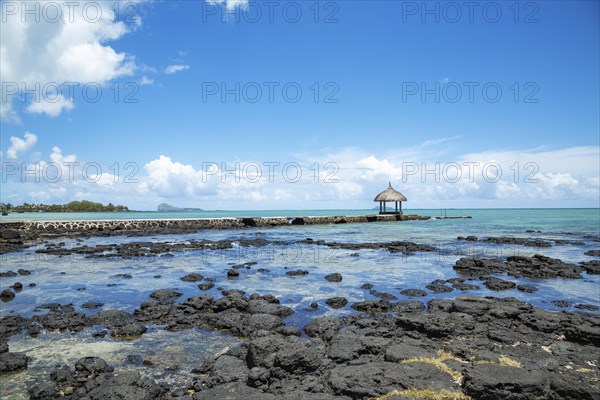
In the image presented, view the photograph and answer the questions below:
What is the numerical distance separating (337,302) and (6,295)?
12.7 meters

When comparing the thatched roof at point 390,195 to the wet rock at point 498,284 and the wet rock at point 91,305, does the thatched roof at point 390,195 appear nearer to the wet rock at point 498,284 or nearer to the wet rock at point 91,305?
the wet rock at point 498,284

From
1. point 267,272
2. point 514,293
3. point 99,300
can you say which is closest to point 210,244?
point 267,272

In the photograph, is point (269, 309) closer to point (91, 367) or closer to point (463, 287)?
point (91, 367)

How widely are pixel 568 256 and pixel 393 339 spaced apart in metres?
23.2

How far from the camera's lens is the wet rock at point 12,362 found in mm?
7383

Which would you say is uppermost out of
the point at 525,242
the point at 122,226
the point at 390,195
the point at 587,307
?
the point at 390,195

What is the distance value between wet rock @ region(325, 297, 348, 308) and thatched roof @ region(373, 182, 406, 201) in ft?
183

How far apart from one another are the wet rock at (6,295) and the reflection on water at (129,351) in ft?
17.4

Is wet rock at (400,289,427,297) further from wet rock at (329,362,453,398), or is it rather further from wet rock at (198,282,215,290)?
wet rock at (198,282,215,290)

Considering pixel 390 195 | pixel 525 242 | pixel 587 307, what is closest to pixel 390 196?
pixel 390 195

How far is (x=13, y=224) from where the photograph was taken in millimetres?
43531

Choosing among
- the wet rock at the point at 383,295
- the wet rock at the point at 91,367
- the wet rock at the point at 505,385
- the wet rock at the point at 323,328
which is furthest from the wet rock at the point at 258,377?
the wet rock at the point at 383,295

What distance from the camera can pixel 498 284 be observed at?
15.8 metres

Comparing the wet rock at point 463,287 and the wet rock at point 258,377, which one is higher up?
the wet rock at point 258,377
